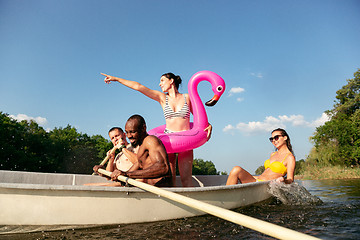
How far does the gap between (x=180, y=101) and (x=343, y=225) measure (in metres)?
3.02

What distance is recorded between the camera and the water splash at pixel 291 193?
15.2 ft

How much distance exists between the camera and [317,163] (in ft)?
83.4

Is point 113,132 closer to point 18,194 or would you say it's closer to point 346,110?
point 18,194

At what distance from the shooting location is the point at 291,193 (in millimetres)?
4691

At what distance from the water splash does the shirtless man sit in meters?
2.24

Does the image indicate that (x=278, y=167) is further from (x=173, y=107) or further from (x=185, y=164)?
(x=173, y=107)

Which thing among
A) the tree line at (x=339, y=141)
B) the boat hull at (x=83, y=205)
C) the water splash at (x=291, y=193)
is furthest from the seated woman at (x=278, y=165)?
the tree line at (x=339, y=141)

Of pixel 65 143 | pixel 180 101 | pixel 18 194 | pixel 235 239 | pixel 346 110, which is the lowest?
pixel 235 239

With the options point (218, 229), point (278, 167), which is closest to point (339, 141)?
point (278, 167)

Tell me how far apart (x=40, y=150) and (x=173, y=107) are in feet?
81.5

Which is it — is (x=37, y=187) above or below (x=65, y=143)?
below

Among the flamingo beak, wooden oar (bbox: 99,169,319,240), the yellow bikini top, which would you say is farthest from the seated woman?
wooden oar (bbox: 99,169,319,240)

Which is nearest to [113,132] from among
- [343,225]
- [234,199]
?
[234,199]

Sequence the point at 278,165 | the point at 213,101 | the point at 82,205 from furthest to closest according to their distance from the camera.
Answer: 1. the point at 213,101
2. the point at 278,165
3. the point at 82,205
